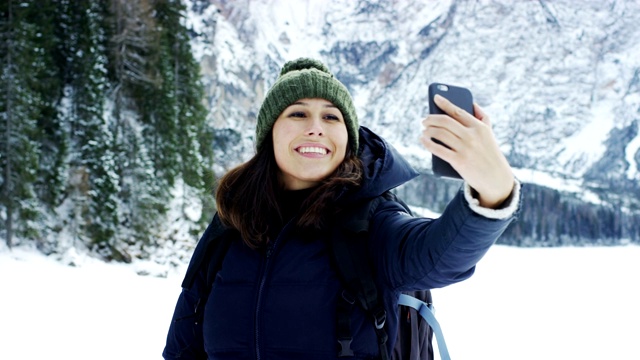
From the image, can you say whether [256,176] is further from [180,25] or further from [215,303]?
[180,25]

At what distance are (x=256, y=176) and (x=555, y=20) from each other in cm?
12334

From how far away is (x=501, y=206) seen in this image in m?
1.14

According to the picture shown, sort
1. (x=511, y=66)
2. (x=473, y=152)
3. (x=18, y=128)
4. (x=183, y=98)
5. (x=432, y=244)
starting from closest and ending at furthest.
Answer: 1. (x=473, y=152)
2. (x=432, y=244)
3. (x=18, y=128)
4. (x=183, y=98)
5. (x=511, y=66)

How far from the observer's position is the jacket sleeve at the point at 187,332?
214 cm

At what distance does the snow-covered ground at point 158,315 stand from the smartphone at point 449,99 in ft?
20.6

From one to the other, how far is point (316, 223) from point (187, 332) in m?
0.94

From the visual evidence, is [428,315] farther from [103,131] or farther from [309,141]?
[103,131]

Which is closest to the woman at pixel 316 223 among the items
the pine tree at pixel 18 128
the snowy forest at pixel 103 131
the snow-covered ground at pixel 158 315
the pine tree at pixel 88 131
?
the snow-covered ground at pixel 158 315

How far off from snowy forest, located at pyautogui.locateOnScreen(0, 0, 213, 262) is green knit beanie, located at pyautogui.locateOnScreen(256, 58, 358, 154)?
1547 centimetres

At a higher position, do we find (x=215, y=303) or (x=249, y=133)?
(x=249, y=133)

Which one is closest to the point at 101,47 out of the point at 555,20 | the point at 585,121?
the point at 585,121

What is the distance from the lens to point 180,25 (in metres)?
22.6

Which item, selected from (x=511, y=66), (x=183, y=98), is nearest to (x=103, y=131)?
(x=183, y=98)

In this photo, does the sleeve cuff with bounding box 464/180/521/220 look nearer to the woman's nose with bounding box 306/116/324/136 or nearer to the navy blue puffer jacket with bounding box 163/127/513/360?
the navy blue puffer jacket with bounding box 163/127/513/360
